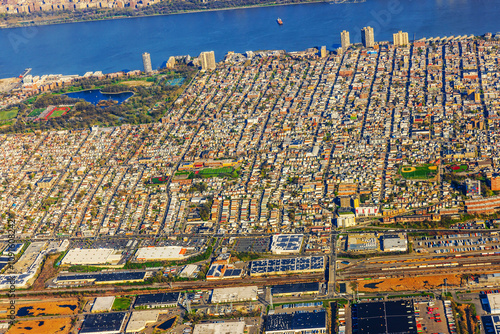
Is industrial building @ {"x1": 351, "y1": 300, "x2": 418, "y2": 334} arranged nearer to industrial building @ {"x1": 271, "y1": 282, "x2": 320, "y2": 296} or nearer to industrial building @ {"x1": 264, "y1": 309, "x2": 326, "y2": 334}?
industrial building @ {"x1": 264, "y1": 309, "x2": 326, "y2": 334}

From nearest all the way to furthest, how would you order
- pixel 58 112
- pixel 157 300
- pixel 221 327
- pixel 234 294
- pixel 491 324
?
pixel 491 324 → pixel 221 327 → pixel 234 294 → pixel 157 300 → pixel 58 112

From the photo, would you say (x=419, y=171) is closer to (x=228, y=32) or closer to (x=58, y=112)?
(x=58, y=112)

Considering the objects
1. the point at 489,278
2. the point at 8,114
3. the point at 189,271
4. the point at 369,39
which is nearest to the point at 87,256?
the point at 189,271

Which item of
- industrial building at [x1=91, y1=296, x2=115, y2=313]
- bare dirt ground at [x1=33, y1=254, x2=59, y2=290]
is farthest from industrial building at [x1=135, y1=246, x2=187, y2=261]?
bare dirt ground at [x1=33, y1=254, x2=59, y2=290]

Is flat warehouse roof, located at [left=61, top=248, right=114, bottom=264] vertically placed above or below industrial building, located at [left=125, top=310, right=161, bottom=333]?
above

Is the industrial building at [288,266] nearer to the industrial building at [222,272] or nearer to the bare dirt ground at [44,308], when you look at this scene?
the industrial building at [222,272]

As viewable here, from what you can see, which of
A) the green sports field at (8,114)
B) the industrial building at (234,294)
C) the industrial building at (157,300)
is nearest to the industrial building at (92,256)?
the industrial building at (157,300)
